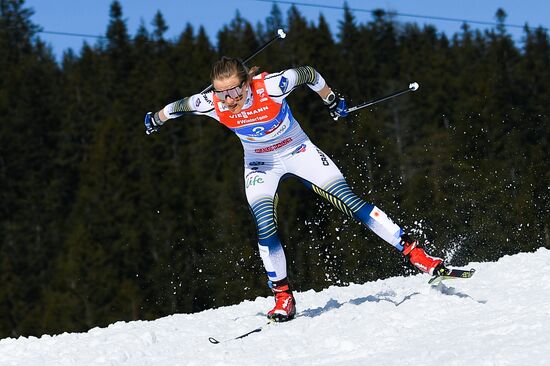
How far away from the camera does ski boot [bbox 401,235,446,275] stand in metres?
5.25

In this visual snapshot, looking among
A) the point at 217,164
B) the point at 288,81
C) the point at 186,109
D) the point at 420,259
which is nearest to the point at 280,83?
the point at 288,81

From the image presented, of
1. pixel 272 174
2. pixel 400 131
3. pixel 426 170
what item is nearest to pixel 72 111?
pixel 400 131

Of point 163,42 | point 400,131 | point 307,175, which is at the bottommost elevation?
point 307,175

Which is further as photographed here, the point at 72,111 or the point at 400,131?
the point at 72,111

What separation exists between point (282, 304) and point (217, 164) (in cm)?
4868

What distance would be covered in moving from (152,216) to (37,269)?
35.6ft

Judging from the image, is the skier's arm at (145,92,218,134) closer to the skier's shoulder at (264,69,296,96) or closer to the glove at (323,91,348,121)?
the skier's shoulder at (264,69,296,96)

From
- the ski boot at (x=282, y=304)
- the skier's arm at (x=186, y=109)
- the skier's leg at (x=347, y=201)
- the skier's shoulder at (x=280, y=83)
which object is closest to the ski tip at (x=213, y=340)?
the ski boot at (x=282, y=304)

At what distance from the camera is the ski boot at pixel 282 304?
18.3ft

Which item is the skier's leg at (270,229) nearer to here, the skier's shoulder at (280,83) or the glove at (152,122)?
the skier's shoulder at (280,83)

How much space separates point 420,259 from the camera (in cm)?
531

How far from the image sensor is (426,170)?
45.3m

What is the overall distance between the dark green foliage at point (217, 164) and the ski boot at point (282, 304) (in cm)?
1507

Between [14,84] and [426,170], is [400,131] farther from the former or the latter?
[14,84]
